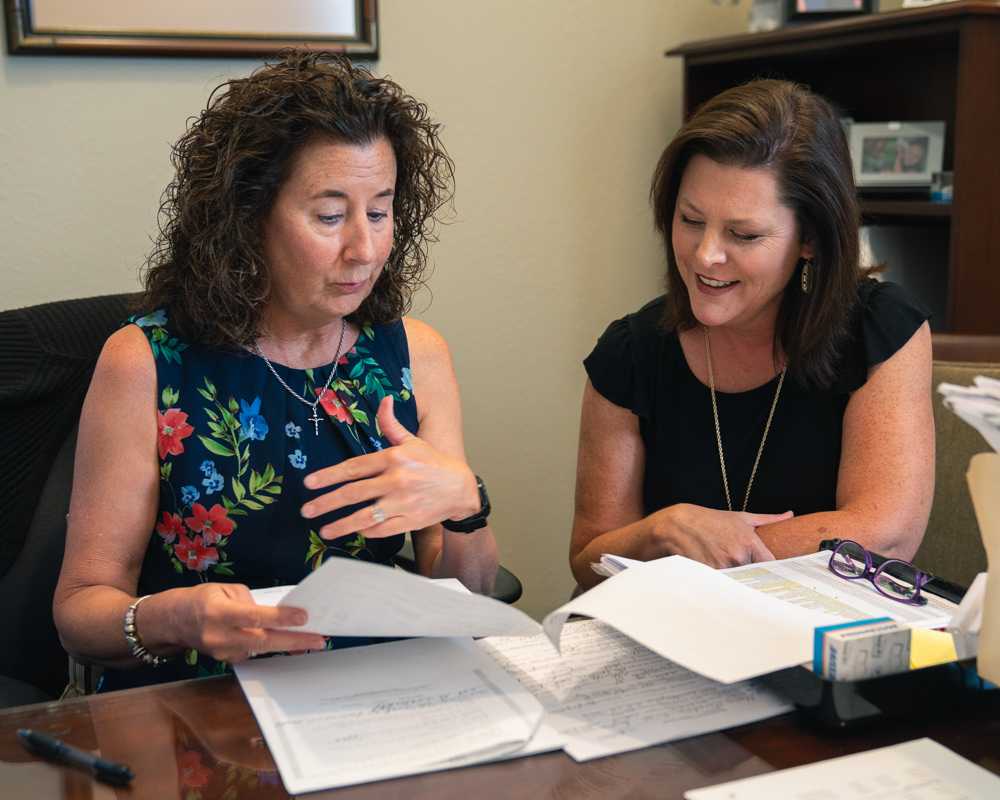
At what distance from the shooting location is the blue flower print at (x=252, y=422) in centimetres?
151

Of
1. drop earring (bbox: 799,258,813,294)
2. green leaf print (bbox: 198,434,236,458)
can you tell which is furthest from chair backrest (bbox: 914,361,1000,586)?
green leaf print (bbox: 198,434,236,458)

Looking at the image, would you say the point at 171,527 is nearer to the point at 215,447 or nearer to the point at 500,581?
the point at 215,447

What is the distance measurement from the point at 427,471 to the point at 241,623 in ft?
0.90

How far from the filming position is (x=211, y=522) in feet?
4.87

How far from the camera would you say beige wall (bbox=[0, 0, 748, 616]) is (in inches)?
89.2

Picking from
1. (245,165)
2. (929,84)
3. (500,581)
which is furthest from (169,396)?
(929,84)

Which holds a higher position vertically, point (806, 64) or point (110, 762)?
point (806, 64)

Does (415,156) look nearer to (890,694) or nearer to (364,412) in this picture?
(364,412)

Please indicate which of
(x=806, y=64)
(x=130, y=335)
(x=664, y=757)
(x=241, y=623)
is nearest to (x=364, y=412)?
(x=130, y=335)

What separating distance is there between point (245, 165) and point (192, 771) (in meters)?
0.80

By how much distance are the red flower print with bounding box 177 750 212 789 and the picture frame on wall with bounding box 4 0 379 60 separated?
1611 millimetres

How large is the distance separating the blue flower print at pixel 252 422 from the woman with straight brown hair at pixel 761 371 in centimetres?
50

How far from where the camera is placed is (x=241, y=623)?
1099 millimetres

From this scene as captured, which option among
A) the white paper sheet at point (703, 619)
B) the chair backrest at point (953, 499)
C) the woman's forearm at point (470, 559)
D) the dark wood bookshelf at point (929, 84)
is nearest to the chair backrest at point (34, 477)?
the woman's forearm at point (470, 559)
